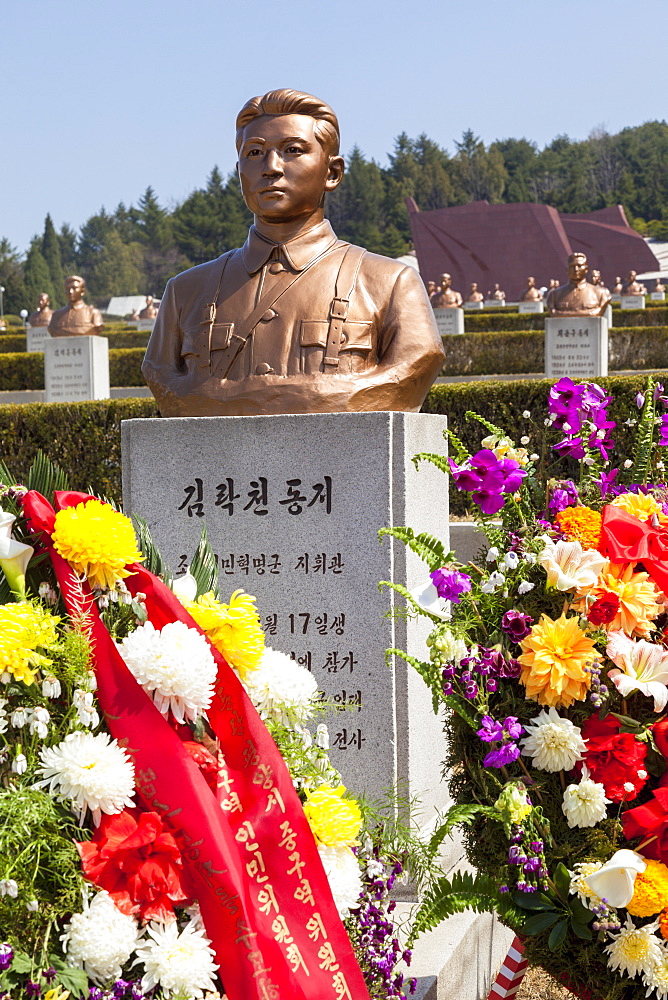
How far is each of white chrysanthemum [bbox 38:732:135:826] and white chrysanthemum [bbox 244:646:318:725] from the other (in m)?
0.35

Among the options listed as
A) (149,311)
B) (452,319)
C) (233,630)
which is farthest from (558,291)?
(149,311)

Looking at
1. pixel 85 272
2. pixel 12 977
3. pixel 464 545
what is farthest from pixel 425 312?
pixel 85 272

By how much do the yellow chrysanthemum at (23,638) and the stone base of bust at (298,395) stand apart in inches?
86.6

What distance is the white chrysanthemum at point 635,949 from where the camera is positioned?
1835mm

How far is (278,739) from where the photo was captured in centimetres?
183

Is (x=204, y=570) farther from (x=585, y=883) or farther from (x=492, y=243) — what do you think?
(x=492, y=243)

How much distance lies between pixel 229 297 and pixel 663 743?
2.54m

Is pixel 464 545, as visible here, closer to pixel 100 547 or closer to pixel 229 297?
pixel 229 297

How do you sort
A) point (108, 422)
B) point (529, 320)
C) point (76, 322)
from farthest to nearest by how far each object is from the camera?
1. point (529, 320)
2. point (76, 322)
3. point (108, 422)

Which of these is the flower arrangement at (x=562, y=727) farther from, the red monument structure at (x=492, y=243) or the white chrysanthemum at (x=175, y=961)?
the red monument structure at (x=492, y=243)

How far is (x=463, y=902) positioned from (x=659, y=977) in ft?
1.24

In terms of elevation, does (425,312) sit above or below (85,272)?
below

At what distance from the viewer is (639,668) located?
1.93 metres

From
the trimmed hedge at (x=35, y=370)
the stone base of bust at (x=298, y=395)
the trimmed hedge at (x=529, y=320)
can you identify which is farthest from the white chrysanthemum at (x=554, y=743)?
the trimmed hedge at (x=529, y=320)
